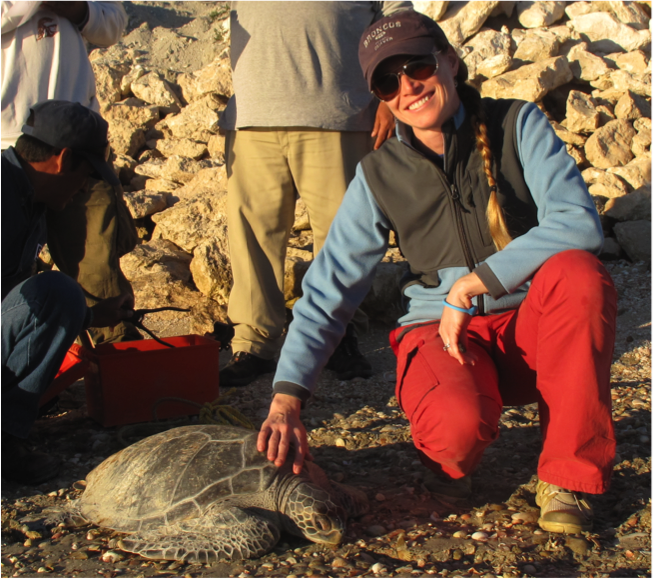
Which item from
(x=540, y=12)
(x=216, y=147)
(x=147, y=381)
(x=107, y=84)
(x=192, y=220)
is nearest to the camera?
(x=147, y=381)

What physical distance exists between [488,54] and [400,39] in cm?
599

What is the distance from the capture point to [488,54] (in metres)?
7.59

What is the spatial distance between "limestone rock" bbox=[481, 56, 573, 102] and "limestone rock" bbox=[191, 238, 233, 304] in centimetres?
358

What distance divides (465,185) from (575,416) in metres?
0.83

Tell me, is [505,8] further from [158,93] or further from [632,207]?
[158,93]

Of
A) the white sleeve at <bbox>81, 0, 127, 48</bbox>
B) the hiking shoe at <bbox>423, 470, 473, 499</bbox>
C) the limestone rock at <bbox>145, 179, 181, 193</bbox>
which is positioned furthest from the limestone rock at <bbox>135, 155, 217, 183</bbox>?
the hiking shoe at <bbox>423, 470, 473, 499</bbox>

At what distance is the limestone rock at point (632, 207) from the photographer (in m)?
5.86

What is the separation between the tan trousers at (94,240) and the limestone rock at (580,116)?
4805 millimetres

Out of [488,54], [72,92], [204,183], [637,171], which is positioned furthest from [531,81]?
[72,92]

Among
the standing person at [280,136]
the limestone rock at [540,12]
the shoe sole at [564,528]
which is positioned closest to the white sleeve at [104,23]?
the standing person at [280,136]

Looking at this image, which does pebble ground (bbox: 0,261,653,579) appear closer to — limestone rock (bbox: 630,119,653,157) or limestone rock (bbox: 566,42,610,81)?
limestone rock (bbox: 630,119,653,157)

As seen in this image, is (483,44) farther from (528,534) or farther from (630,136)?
(528,534)

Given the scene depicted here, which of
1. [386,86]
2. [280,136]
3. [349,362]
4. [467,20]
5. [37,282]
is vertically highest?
[467,20]

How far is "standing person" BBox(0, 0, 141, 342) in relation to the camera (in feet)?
10.9
